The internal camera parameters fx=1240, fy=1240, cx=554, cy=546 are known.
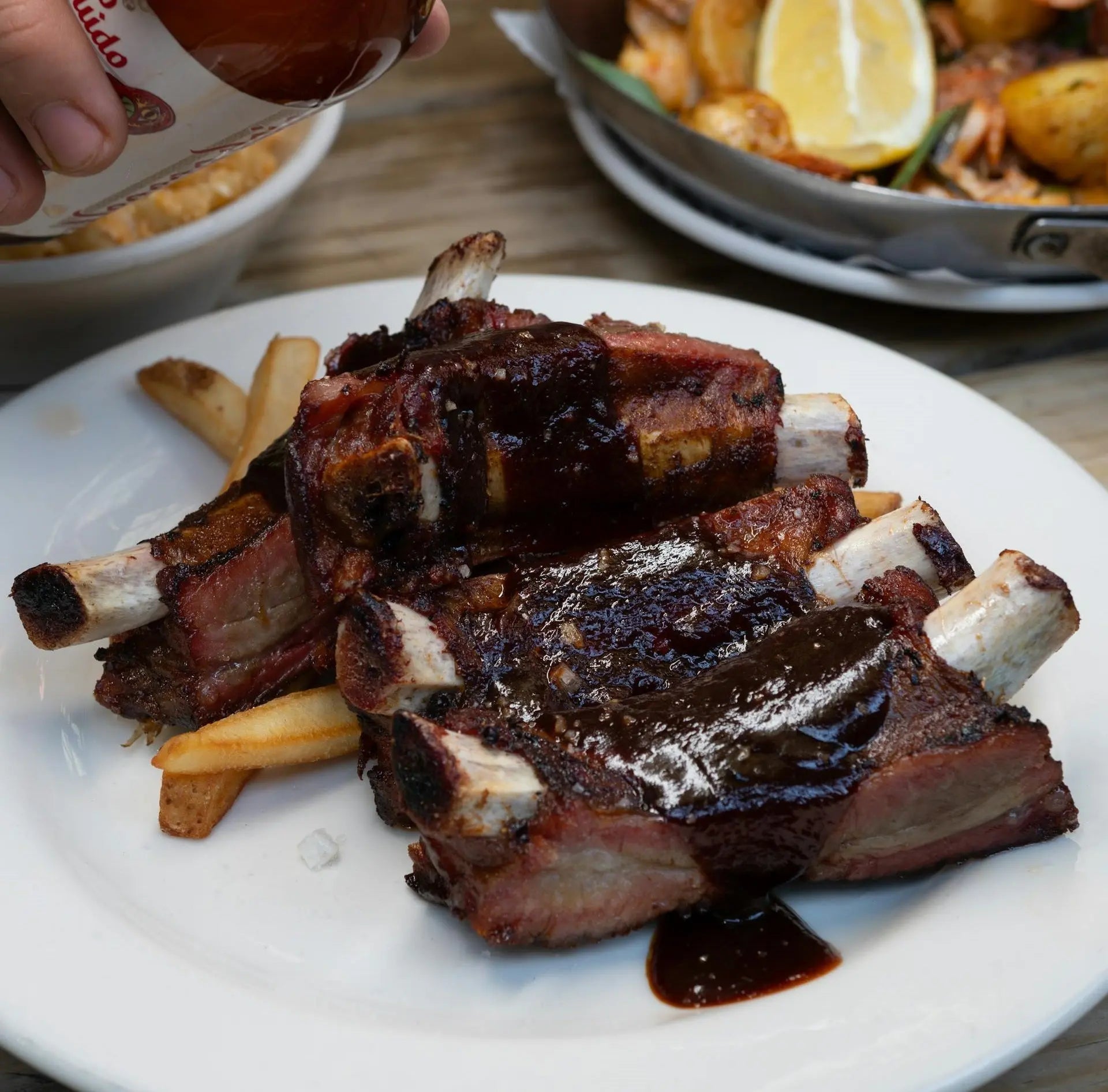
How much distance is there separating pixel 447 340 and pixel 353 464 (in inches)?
17.5

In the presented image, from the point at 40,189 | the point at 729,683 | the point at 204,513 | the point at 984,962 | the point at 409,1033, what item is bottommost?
the point at 984,962

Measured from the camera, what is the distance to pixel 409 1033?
67.8 inches

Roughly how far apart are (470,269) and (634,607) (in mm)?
821

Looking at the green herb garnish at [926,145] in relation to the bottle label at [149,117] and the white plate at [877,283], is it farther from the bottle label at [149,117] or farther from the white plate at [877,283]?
the bottle label at [149,117]

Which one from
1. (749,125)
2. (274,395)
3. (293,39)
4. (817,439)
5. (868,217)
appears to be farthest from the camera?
(749,125)

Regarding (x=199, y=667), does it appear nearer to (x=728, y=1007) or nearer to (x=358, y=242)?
(x=728, y=1007)

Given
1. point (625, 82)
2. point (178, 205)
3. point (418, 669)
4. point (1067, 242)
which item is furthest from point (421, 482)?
point (625, 82)

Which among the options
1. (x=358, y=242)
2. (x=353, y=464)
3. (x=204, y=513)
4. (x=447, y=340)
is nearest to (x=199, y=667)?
(x=204, y=513)

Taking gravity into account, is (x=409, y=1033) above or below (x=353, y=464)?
below

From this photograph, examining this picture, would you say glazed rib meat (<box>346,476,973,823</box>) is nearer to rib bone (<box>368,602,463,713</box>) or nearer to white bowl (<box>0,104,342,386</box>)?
rib bone (<box>368,602,463,713</box>)

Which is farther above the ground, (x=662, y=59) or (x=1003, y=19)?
(x=662, y=59)

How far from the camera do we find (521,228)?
4152mm

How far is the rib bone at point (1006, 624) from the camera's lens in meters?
1.88

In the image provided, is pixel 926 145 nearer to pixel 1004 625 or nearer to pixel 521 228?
pixel 521 228
